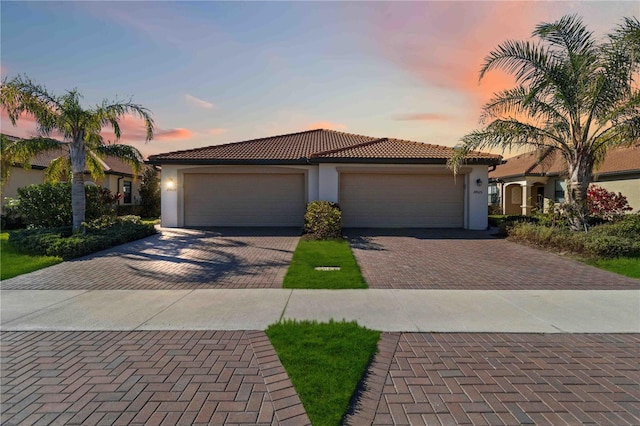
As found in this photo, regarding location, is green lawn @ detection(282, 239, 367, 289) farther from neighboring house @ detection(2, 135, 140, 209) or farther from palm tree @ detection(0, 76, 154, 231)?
neighboring house @ detection(2, 135, 140, 209)

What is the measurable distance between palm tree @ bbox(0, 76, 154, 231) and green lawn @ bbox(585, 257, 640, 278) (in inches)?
596

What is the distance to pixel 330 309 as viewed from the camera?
5.45 m

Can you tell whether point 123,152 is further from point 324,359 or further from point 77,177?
point 324,359

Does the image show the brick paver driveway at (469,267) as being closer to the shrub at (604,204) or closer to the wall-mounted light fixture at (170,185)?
the shrub at (604,204)

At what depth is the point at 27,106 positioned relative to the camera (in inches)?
438

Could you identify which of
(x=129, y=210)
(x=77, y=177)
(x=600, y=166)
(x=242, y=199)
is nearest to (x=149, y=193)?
(x=129, y=210)

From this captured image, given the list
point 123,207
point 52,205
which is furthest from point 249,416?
point 123,207

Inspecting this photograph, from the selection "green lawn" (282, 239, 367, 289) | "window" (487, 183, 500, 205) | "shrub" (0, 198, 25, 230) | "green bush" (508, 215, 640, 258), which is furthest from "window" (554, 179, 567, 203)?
"shrub" (0, 198, 25, 230)

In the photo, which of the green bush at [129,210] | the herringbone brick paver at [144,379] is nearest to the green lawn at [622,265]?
the herringbone brick paver at [144,379]

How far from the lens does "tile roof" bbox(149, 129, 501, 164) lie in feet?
50.2

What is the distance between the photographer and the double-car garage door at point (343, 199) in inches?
634

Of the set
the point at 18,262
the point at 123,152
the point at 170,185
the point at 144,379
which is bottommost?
the point at 144,379

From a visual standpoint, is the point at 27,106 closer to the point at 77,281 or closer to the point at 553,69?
the point at 77,281

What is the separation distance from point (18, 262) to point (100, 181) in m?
14.5
